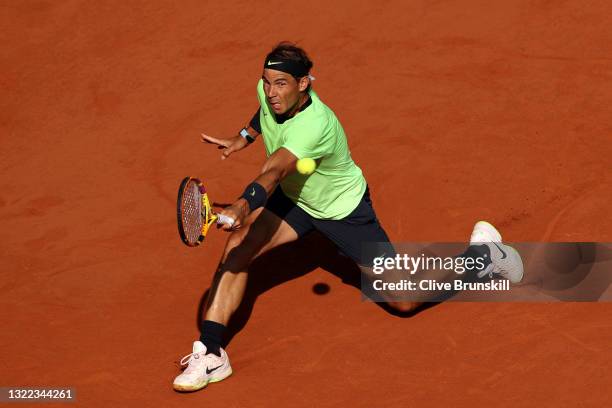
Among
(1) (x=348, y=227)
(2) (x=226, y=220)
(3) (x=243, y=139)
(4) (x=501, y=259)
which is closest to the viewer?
(2) (x=226, y=220)

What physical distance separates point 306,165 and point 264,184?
529 mm

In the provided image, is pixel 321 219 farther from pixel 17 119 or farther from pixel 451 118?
pixel 17 119

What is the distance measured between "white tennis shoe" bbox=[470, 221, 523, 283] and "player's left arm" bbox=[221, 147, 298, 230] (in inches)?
72.8

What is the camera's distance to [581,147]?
29.8 ft

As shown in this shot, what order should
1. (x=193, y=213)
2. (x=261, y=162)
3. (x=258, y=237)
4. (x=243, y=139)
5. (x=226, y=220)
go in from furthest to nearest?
1. (x=261, y=162)
2. (x=243, y=139)
3. (x=258, y=237)
4. (x=193, y=213)
5. (x=226, y=220)

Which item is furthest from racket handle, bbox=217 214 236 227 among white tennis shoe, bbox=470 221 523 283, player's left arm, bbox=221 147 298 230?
white tennis shoe, bbox=470 221 523 283

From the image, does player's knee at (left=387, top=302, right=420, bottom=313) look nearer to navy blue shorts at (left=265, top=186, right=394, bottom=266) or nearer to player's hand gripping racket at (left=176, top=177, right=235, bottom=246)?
navy blue shorts at (left=265, top=186, right=394, bottom=266)

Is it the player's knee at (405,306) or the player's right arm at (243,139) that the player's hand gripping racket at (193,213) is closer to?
the player's right arm at (243,139)

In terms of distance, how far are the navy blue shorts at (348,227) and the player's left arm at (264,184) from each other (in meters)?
0.74

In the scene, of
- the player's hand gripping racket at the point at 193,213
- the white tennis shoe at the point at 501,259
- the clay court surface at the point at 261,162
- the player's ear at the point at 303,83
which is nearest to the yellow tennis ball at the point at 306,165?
the player's ear at the point at 303,83

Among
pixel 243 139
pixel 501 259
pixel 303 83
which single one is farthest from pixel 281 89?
pixel 501 259

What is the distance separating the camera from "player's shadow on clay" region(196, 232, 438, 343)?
305 inches

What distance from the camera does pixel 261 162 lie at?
9391mm

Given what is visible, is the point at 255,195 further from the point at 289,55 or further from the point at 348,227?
the point at 348,227
